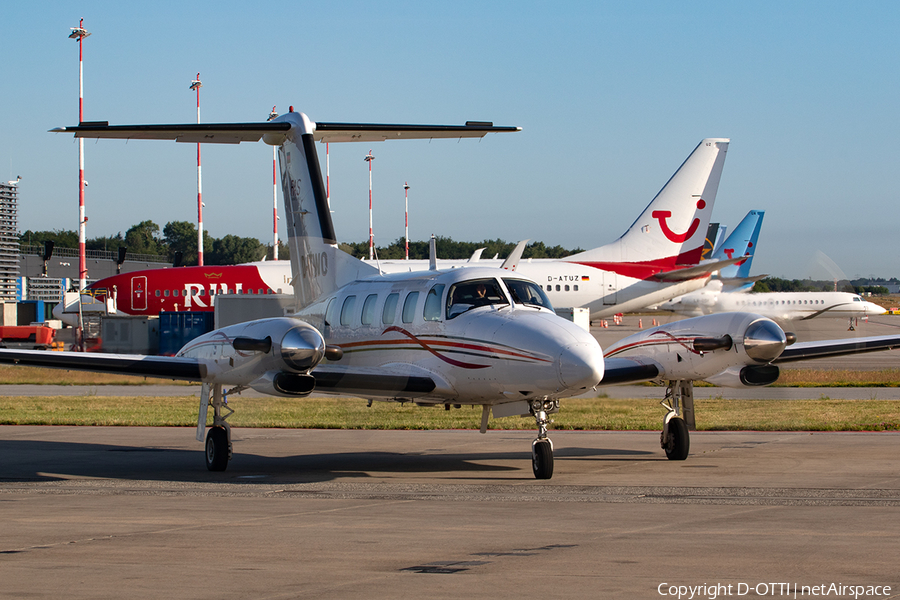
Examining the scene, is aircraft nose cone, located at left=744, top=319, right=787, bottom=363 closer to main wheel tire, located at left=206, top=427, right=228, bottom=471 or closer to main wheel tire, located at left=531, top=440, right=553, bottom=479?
main wheel tire, located at left=531, top=440, right=553, bottom=479

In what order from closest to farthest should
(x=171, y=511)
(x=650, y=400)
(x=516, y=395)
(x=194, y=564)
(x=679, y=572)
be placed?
1. (x=679, y=572)
2. (x=194, y=564)
3. (x=171, y=511)
4. (x=516, y=395)
5. (x=650, y=400)

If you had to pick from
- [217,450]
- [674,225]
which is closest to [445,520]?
[217,450]

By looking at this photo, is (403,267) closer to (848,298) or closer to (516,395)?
(848,298)

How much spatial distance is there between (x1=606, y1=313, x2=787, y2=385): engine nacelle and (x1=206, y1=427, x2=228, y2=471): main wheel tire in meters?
6.27

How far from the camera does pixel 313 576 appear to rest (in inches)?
256

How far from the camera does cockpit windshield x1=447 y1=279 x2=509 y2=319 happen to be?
12195 millimetres

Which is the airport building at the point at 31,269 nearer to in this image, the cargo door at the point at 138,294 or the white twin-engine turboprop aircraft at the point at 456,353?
the cargo door at the point at 138,294

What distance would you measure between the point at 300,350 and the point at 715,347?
19.2 ft

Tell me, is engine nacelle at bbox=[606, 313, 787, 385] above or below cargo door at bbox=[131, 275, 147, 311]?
below

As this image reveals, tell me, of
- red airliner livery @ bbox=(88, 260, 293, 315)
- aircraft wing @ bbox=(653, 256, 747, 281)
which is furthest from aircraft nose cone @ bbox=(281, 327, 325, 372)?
red airliner livery @ bbox=(88, 260, 293, 315)

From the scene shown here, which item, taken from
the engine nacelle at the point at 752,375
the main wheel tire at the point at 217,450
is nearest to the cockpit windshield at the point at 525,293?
the engine nacelle at the point at 752,375

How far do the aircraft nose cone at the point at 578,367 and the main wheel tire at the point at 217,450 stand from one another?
5.41 m

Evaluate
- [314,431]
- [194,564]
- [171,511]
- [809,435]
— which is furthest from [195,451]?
[809,435]

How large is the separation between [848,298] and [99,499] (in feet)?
41.3
